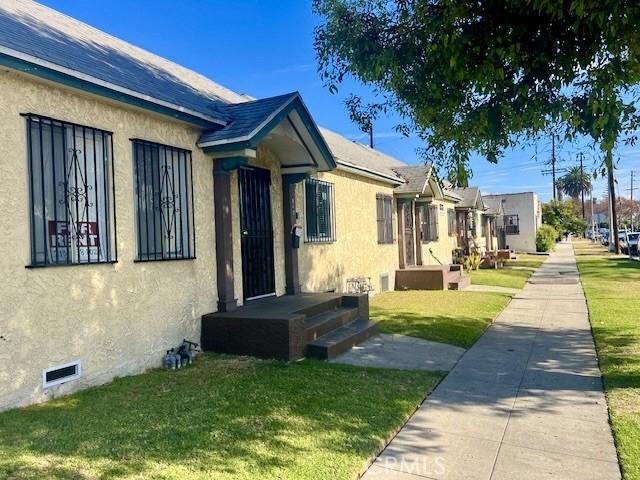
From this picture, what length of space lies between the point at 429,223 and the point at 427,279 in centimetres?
470

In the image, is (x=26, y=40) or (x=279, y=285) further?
(x=279, y=285)

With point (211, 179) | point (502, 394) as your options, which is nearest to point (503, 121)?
point (502, 394)

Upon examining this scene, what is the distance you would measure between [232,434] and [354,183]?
1009 centimetres

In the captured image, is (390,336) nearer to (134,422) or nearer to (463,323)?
(463,323)

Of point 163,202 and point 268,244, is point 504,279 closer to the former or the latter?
point 268,244

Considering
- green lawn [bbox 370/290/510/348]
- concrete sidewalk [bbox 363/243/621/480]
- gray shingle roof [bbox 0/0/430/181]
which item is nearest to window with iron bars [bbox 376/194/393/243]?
green lawn [bbox 370/290/510/348]

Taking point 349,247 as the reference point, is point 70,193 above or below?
above

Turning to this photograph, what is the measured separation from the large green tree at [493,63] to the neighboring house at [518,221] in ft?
134

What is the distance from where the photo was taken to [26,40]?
545 centimetres

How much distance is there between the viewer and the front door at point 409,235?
17.9m

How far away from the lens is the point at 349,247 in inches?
516

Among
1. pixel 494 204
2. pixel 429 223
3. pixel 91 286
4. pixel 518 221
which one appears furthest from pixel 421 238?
pixel 518 221

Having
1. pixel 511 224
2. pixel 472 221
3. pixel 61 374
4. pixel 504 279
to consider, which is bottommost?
pixel 504 279

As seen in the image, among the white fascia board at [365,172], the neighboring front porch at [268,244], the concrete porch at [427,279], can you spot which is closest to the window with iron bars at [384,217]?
the white fascia board at [365,172]
